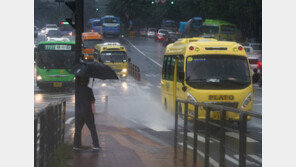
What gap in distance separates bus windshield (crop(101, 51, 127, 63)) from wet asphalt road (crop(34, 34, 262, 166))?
1812mm

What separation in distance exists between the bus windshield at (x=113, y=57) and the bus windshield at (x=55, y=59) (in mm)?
9628

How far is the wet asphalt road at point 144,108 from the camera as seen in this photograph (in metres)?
7.66

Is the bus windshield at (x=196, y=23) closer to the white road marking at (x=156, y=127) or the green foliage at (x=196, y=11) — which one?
the green foliage at (x=196, y=11)

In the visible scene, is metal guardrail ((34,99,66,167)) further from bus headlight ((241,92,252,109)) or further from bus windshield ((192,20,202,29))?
bus windshield ((192,20,202,29))

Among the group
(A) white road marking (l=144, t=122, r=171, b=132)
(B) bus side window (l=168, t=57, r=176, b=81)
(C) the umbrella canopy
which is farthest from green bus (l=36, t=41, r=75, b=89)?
(C) the umbrella canopy

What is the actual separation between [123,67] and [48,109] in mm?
35978

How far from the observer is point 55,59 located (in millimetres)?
35000

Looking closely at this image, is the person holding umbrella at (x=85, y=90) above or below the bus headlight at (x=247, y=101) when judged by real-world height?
above

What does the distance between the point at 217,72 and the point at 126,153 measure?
264 inches

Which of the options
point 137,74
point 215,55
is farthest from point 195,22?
point 215,55

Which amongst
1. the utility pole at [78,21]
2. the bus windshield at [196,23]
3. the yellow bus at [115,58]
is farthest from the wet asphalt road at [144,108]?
the bus windshield at [196,23]

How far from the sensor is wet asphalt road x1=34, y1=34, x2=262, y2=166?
25.1ft

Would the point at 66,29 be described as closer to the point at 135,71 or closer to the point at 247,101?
the point at 135,71

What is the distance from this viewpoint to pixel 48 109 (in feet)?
28.4
